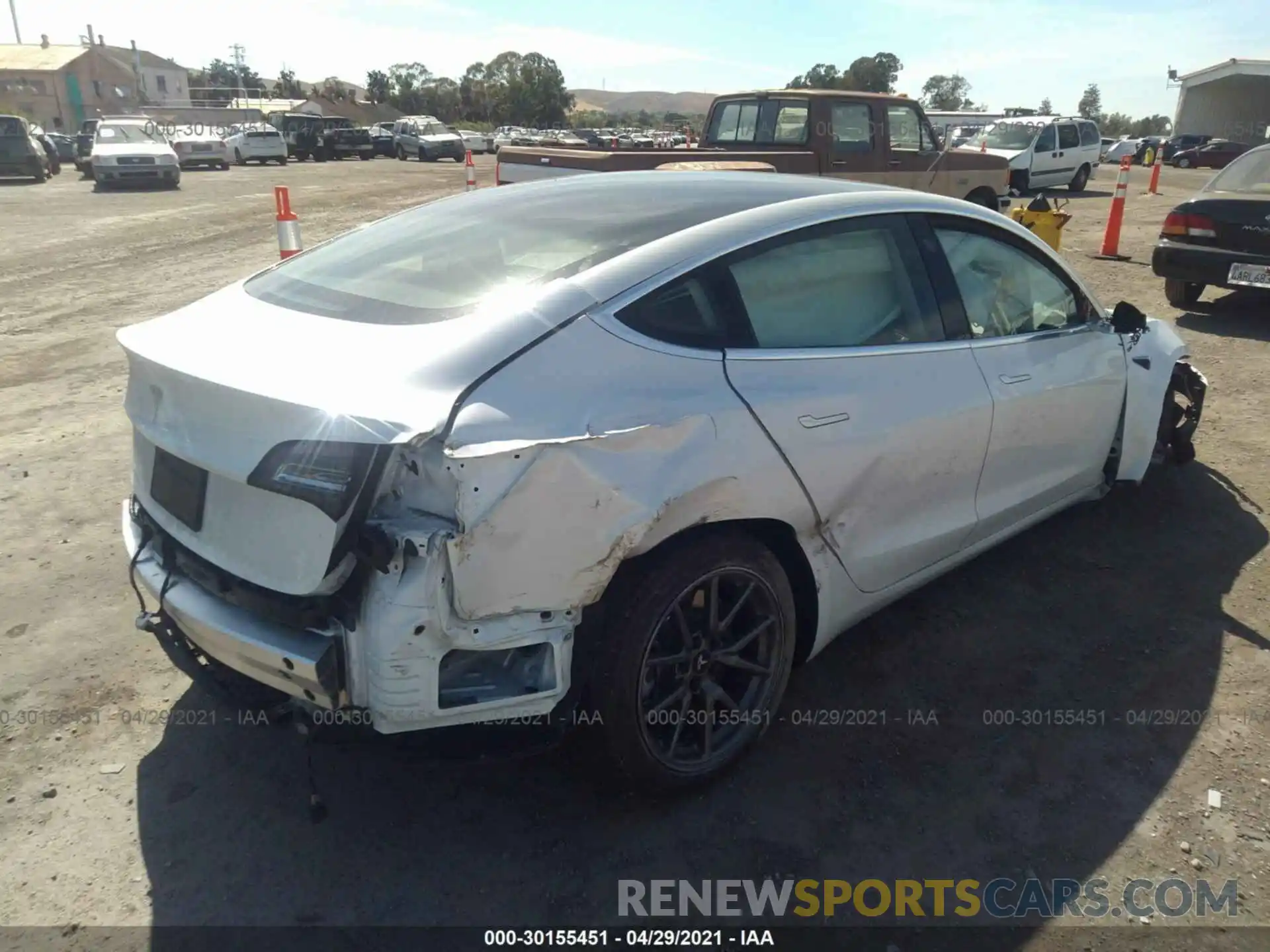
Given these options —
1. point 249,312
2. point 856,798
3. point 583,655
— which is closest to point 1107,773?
point 856,798

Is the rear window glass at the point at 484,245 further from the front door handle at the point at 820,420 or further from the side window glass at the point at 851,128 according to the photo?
the side window glass at the point at 851,128

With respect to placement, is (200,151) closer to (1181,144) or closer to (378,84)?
(1181,144)

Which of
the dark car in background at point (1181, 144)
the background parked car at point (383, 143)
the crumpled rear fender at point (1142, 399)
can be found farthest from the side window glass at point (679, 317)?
the dark car in background at point (1181, 144)

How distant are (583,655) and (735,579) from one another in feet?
1.71

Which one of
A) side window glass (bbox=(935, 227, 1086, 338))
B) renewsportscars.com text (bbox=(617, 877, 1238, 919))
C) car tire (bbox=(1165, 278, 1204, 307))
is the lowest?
renewsportscars.com text (bbox=(617, 877, 1238, 919))

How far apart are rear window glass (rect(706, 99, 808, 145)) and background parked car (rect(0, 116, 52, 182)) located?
840 inches

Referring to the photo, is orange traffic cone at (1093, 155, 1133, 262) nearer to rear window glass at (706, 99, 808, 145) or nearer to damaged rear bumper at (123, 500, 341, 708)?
rear window glass at (706, 99, 808, 145)

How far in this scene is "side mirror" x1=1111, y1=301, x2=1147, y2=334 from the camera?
3.98 meters

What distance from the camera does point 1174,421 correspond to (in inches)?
190

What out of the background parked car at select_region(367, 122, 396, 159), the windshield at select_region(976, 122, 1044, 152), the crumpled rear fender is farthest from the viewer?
the background parked car at select_region(367, 122, 396, 159)

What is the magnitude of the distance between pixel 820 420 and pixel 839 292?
0.54 meters

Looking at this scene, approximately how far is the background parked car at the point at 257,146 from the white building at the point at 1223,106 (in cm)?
4956

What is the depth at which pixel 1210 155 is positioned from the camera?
Answer: 3981cm

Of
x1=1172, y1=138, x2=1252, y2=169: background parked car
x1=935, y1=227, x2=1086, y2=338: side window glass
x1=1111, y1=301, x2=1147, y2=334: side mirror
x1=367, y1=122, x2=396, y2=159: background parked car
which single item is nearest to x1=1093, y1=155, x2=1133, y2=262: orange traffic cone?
x1=1111, y1=301, x2=1147, y2=334: side mirror
